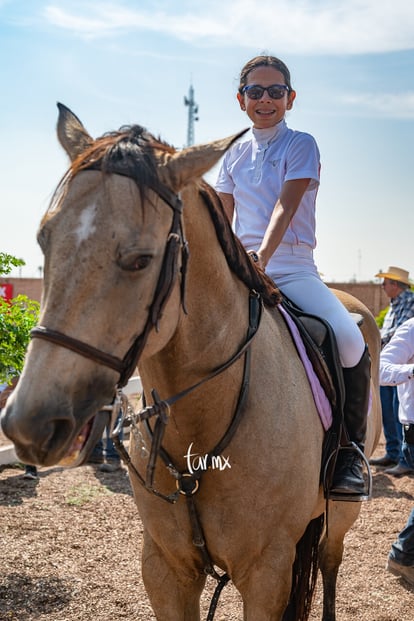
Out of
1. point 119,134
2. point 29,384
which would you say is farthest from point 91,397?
point 119,134

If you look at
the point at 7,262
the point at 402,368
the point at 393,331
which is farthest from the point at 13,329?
the point at 393,331

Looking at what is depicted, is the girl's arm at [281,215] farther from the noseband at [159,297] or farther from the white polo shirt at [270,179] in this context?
the noseband at [159,297]

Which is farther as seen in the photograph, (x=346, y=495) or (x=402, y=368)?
(x=402, y=368)

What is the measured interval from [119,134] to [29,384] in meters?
0.97

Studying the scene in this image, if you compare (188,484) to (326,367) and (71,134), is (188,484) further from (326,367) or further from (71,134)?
(71,134)

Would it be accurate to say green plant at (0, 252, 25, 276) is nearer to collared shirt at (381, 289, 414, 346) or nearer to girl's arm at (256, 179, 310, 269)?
girl's arm at (256, 179, 310, 269)

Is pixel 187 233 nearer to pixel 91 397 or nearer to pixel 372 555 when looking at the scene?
pixel 91 397

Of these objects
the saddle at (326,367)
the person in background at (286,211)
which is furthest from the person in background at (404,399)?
the saddle at (326,367)

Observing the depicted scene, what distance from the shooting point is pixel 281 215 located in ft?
10.9

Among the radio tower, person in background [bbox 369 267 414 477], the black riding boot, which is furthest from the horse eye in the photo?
the radio tower

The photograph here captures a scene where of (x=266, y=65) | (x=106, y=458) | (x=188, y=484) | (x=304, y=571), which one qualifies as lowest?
(x=106, y=458)

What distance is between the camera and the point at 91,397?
2.03 metres

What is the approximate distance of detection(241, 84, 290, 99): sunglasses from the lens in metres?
3.76

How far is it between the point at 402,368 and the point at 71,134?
4.01m
